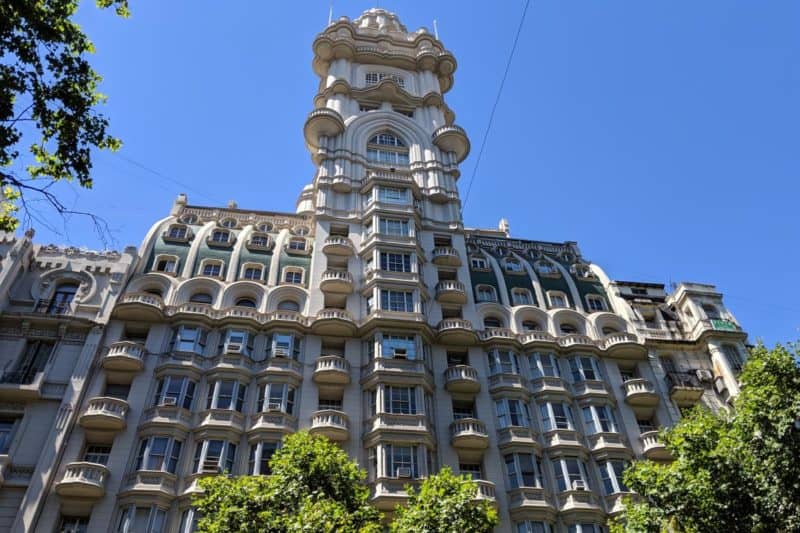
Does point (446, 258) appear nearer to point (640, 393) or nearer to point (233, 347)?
point (640, 393)

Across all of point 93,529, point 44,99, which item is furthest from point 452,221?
point 44,99

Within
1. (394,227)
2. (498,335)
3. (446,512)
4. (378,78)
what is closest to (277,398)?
(446,512)

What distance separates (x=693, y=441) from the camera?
26.3m

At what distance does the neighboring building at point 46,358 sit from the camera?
2983cm

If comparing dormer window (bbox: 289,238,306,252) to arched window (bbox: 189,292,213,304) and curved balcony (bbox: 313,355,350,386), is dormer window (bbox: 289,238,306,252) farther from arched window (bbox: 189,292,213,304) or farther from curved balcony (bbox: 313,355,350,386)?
curved balcony (bbox: 313,355,350,386)

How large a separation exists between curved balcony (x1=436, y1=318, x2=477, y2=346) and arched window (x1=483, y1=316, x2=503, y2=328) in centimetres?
331

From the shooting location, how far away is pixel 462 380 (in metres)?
37.4

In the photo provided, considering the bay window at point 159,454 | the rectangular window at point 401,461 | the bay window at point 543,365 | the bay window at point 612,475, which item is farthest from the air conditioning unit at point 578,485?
the bay window at point 159,454

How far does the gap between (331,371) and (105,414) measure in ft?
39.4

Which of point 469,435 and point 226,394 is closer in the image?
point 469,435

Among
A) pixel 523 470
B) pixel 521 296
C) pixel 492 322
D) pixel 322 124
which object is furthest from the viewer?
pixel 322 124

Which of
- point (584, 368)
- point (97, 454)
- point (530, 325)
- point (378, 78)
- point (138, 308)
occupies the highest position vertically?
point (378, 78)

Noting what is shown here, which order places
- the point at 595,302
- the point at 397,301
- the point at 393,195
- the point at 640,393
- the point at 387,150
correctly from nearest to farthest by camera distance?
the point at 640,393
the point at 397,301
the point at 595,302
the point at 393,195
the point at 387,150

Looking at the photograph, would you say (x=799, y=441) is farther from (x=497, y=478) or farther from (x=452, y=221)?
(x=452, y=221)
